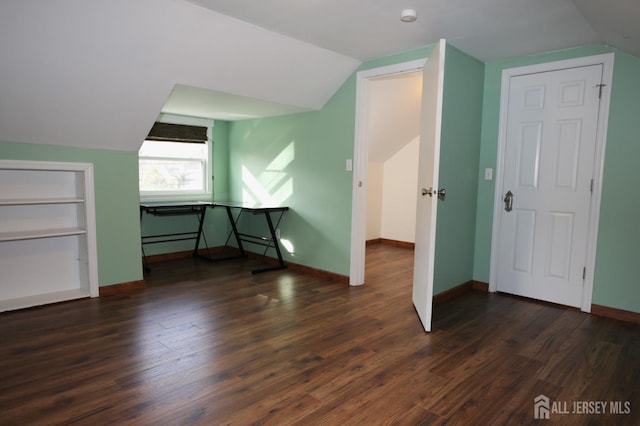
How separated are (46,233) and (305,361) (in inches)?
92.1

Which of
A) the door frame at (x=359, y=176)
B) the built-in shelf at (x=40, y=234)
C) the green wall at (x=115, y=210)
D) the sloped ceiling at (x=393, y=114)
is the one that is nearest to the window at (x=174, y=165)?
the green wall at (x=115, y=210)

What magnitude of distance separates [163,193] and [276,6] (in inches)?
119

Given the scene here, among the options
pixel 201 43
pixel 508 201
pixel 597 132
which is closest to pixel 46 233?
pixel 201 43

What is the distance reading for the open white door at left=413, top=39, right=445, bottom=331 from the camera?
2553mm

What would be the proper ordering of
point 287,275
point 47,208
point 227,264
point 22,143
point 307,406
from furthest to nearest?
point 227,264 < point 287,275 < point 47,208 < point 22,143 < point 307,406

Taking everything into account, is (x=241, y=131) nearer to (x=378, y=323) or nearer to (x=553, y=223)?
(x=378, y=323)

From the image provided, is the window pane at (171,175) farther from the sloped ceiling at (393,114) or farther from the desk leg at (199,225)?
the sloped ceiling at (393,114)

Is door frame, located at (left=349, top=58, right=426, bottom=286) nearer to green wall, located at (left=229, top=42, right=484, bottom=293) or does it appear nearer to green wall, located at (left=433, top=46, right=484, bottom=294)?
green wall, located at (left=229, top=42, right=484, bottom=293)

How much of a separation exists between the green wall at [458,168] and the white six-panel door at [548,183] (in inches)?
11.2

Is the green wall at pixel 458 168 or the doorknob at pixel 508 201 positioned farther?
the doorknob at pixel 508 201

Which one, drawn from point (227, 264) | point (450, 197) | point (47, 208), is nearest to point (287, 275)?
point (227, 264)

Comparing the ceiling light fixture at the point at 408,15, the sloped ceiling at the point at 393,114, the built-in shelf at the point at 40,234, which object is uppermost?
the ceiling light fixture at the point at 408,15

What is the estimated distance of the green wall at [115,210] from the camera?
10.8 feet

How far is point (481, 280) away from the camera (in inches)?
149
